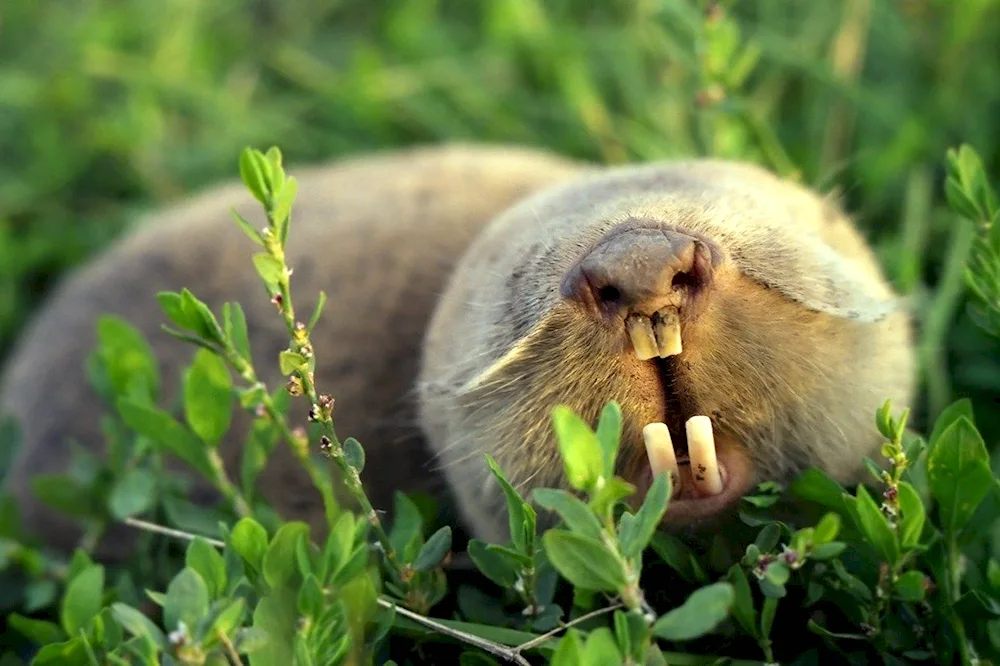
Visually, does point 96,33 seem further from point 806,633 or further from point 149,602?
point 806,633

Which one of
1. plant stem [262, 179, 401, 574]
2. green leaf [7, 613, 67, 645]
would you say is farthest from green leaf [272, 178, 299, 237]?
green leaf [7, 613, 67, 645]

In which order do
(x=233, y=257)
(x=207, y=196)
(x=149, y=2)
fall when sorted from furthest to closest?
(x=149, y=2) → (x=207, y=196) → (x=233, y=257)

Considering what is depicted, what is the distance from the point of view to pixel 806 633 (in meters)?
1.45

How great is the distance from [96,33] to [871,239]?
226 centimetres

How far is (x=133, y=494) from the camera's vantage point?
172cm

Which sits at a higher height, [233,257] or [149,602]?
[233,257]

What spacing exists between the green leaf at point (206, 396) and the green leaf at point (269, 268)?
0.29 metres

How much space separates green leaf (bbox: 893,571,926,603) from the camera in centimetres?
128

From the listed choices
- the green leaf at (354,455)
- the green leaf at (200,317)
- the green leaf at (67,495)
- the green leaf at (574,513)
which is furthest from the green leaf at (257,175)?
the green leaf at (67,495)

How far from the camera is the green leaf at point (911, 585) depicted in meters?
1.28

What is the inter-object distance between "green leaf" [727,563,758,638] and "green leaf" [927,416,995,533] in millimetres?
249

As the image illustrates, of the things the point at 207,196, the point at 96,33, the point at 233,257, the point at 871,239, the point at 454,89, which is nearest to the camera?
the point at 233,257

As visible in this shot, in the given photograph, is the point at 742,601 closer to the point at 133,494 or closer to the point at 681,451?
the point at 681,451

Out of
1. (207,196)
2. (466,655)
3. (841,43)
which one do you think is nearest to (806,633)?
(466,655)
